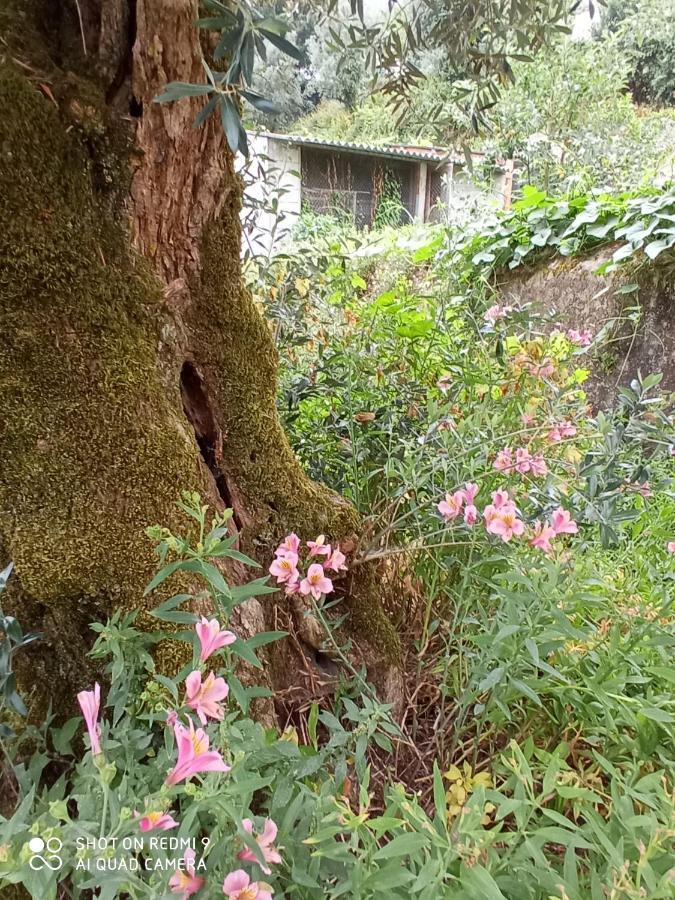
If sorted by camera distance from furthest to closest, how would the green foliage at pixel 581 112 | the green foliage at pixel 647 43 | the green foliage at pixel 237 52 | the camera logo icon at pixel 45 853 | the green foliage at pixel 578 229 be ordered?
the green foliage at pixel 647 43 < the green foliage at pixel 581 112 < the green foliage at pixel 578 229 < the green foliage at pixel 237 52 < the camera logo icon at pixel 45 853

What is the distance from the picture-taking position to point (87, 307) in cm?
93

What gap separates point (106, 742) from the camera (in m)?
0.67

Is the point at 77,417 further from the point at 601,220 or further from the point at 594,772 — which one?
the point at 601,220

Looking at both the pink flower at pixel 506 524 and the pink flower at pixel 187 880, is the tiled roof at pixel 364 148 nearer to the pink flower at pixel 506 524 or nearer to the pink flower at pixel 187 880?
the pink flower at pixel 506 524

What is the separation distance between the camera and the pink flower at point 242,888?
0.55m

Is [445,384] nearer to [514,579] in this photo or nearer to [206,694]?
[514,579]

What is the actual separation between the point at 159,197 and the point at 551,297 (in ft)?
8.63

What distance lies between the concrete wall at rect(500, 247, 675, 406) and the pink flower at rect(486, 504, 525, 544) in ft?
6.23

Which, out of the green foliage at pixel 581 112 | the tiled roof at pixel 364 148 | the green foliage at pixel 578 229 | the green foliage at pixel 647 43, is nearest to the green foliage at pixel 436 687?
the green foliage at pixel 578 229

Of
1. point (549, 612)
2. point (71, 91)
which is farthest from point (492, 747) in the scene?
point (71, 91)

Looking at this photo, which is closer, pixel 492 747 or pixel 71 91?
pixel 71 91

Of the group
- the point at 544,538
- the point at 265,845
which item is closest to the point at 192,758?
the point at 265,845

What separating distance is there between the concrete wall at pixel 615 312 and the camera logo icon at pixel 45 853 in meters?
2.58

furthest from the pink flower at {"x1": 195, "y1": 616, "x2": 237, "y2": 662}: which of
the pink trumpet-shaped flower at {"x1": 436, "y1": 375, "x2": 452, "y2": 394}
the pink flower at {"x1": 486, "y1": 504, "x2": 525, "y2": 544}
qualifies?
the pink trumpet-shaped flower at {"x1": 436, "y1": 375, "x2": 452, "y2": 394}
